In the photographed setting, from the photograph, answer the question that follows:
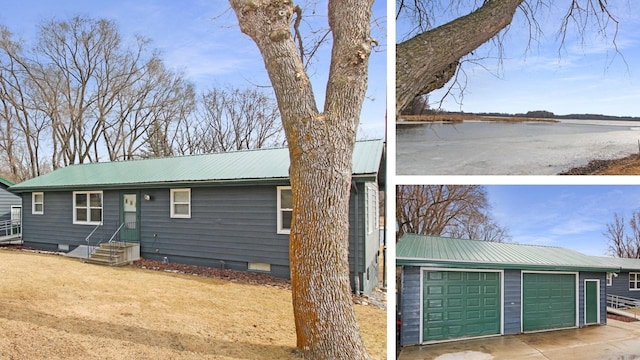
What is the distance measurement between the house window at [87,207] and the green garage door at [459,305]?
4.06 m

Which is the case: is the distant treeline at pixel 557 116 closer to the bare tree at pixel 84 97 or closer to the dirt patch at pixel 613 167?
the dirt patch at pixel 613 167

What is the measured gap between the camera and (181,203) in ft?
13.5

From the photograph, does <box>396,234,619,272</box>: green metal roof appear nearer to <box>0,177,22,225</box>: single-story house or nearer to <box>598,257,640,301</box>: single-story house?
<box>598,257,640,301</box>: single-story house

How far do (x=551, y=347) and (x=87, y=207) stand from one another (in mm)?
4713

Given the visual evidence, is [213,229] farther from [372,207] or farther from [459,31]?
[459,31]

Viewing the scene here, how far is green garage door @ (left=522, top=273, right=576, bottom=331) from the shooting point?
4.57 ft

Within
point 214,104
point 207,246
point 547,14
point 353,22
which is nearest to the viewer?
point 547,14

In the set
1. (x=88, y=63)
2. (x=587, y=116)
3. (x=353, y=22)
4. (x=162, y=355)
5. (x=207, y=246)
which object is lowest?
(x=162, y=355)

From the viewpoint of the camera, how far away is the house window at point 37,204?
487 centimetres

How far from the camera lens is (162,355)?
1.97 m

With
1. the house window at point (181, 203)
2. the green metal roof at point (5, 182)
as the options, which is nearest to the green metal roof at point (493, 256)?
the house window at point (181, 203)

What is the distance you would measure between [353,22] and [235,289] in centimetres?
228

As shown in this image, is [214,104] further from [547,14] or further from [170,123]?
[547,14]

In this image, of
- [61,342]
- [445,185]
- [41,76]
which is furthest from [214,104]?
[445,185]
